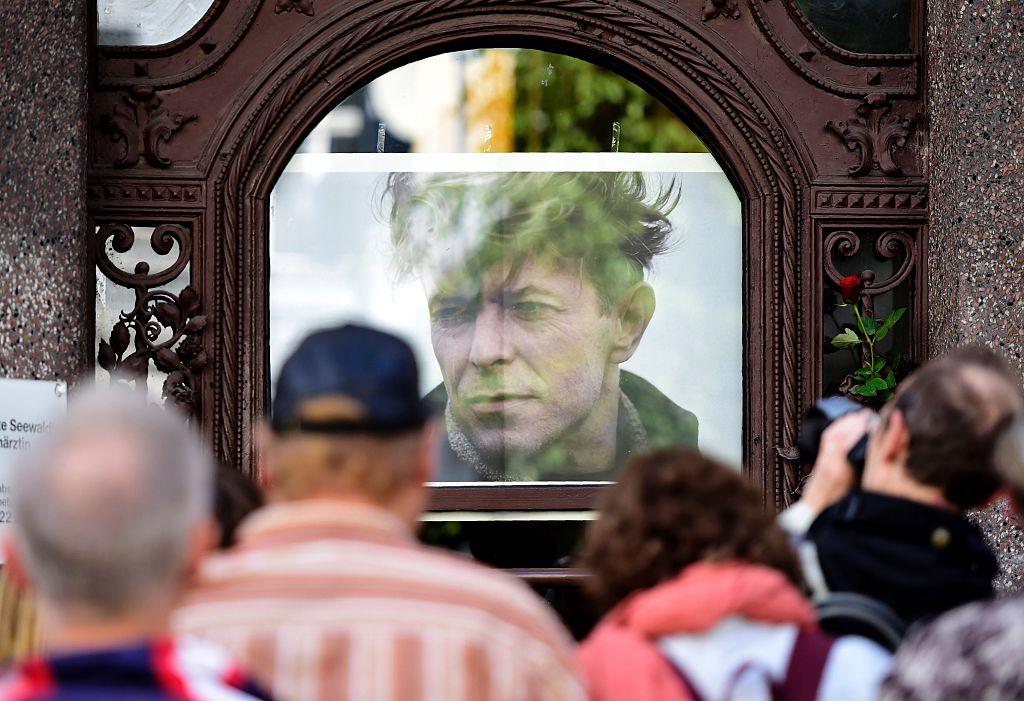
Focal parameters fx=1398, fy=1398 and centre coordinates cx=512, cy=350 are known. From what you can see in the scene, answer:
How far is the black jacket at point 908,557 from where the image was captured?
239 centimetres

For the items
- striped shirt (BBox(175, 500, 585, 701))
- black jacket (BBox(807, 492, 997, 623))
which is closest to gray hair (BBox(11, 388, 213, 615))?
striped shirt (BBox(175, 500, 585, 701))

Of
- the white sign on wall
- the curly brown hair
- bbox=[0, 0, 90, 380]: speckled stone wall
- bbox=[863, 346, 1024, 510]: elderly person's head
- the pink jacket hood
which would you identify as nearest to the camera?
the pink jacket hood

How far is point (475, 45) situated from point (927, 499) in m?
2.90

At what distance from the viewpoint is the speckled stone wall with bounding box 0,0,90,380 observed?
4.37m

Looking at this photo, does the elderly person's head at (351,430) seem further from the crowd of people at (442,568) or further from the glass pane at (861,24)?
the glass pane at (861,24)

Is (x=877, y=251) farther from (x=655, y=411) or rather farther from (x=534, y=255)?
(x=534, y=255)

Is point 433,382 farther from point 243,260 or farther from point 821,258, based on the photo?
point 821,258

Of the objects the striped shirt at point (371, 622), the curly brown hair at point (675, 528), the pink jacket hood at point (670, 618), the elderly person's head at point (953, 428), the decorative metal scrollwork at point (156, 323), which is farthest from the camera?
the decorative metal scrollwork at point (156, 323)

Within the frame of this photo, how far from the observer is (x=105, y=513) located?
1.41 m

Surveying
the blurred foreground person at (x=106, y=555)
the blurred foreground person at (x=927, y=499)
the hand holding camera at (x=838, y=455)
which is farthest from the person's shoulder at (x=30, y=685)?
the hand holding camera at (x=838, y=455)

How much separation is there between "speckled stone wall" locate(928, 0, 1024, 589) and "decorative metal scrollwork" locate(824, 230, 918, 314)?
15 centimetres

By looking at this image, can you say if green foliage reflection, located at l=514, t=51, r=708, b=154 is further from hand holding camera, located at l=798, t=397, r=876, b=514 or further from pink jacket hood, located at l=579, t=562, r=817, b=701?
pink jacket hood, located at l=579, t=562, r=817, b=701

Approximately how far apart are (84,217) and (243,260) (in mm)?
525

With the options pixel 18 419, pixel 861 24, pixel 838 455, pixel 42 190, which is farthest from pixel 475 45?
pixel 838 455
